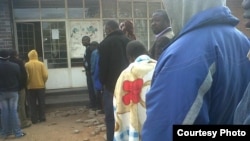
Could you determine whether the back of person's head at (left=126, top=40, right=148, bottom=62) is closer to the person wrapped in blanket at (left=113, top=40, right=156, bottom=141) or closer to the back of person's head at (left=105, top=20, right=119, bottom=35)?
the person wrapped in blanket at (left=113, top=40, right=156, bottom=141)

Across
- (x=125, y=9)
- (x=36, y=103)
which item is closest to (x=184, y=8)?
(x=36, y=103)

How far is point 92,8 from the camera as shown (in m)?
9.95

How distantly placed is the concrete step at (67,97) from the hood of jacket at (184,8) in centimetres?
822

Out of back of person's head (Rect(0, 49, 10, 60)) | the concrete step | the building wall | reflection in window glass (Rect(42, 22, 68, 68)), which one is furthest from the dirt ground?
the building wall

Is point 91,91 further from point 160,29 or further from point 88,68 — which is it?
point 160,29

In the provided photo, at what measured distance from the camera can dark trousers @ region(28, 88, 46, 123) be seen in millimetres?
7730

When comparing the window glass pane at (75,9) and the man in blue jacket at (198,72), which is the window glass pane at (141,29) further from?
the man in blue jacket at (198,72)

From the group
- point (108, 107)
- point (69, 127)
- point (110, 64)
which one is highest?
point (110, 64)

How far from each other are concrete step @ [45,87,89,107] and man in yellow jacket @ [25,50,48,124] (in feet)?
4.32

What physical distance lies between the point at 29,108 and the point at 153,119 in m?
7.27

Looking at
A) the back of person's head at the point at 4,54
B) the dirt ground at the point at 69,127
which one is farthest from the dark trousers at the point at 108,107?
the back of person's head at the point at 4,54

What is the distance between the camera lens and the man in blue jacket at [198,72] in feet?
3.83

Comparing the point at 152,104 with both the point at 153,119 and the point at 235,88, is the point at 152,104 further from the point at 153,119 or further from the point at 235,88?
the point at 235,88

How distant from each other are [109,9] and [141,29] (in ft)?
4.08
